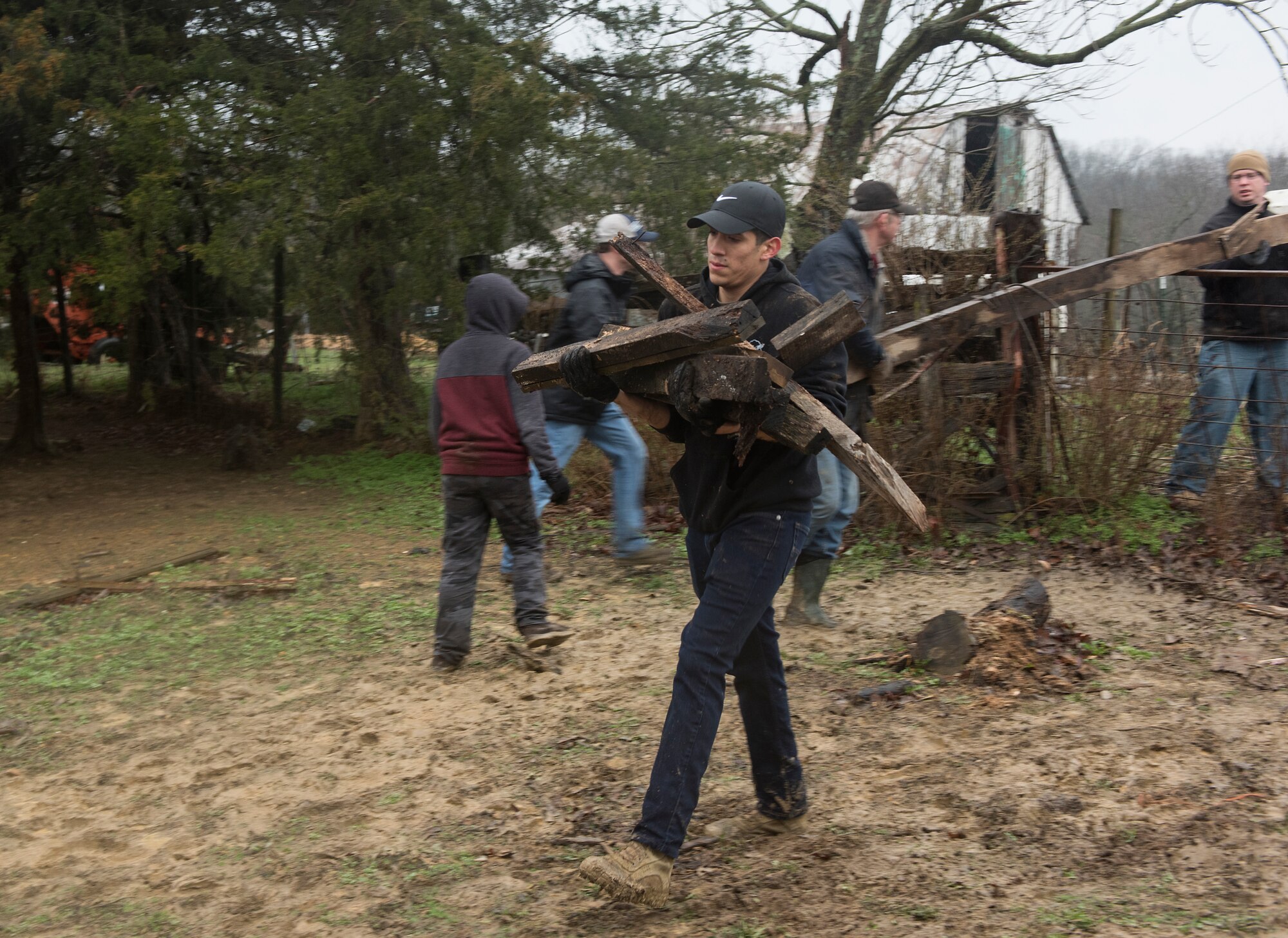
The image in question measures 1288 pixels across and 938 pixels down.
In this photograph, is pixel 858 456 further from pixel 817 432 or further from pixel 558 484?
pixel 558 484

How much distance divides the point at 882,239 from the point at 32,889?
15.8 ft

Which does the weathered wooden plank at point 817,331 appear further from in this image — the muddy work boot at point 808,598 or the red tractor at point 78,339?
the red tractor at point 78,339

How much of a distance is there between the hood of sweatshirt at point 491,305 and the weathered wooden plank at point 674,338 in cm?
223

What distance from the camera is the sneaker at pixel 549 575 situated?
7.02 metres

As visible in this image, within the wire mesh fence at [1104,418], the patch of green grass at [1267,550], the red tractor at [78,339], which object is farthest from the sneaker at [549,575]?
the red tractor at [78,339]

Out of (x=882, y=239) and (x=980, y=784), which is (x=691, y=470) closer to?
(x=980, y=784)

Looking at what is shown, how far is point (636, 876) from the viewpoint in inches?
124

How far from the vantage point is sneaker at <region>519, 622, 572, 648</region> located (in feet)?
18.2

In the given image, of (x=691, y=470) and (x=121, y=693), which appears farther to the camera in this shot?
(x=121, y=693)

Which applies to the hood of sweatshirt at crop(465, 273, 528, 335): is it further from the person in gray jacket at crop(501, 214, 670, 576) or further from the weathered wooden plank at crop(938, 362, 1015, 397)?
the weathered wooden plank at crop(938, 362, 1015, 397)

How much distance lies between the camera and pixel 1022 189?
10.9 meters

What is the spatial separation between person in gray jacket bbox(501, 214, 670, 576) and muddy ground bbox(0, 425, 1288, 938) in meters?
0.64

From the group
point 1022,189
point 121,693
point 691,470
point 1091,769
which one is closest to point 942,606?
point 1091,769

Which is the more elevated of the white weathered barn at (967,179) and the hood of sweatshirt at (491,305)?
the white weathered barn at (967,179)
